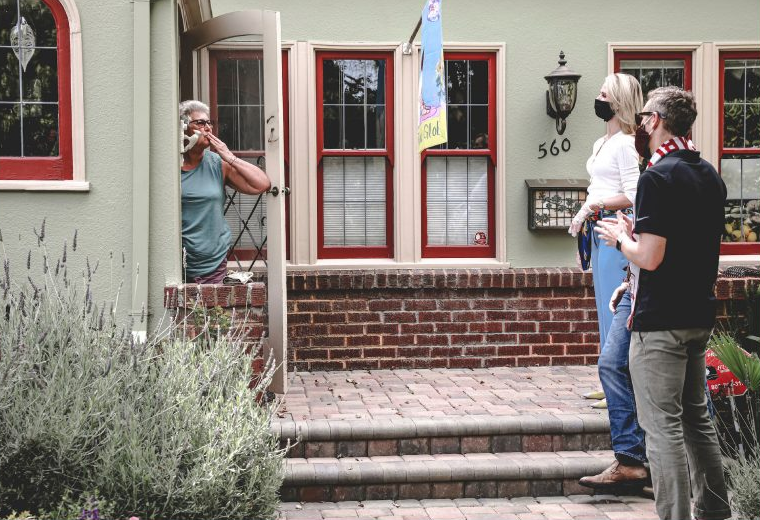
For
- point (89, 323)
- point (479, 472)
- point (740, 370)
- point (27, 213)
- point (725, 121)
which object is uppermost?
point (725, 121)

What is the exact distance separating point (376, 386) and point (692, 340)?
344 centimetres

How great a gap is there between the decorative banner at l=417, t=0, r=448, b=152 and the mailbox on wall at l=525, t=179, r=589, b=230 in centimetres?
174

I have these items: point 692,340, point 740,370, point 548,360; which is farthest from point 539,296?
point 692,340

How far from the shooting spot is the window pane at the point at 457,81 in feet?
27.4

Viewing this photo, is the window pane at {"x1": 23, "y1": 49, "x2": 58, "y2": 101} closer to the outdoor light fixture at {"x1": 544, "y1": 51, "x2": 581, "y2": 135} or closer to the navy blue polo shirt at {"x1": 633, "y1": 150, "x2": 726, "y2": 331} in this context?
the navy blue polo shirt at {"x1": 633, "y1": 150, "x2": 726, "y2": 331}

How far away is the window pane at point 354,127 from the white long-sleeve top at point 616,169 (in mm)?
3083

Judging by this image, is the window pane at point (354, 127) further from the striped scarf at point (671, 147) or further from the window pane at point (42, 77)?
the striped scarf at point (671, 147)

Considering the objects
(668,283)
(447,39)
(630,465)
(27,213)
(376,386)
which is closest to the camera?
(668,283)

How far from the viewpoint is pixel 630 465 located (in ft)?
16.6

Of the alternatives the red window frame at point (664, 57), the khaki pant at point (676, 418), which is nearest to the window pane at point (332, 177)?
the red window frame at point (664, 57)

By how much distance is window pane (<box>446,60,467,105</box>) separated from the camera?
8.34m

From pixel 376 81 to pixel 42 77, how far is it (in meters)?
3.04

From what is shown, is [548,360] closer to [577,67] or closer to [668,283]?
[577,67]

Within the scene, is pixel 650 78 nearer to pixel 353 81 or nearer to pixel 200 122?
pixel 353 81
